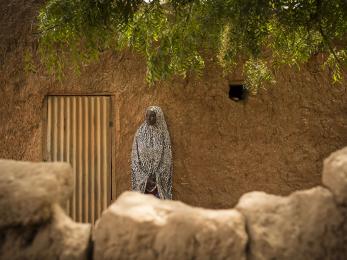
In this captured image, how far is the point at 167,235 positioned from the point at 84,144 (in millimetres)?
4947

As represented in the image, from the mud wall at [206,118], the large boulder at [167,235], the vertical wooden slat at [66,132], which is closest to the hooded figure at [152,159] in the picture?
the mud wall at [206,118]

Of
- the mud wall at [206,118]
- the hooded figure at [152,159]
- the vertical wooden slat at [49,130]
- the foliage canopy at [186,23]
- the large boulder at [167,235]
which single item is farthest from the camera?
the vertical wooden slat at [49,130]

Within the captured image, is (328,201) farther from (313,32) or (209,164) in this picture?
(209,164)

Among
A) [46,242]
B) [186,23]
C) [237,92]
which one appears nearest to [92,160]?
[237,92]

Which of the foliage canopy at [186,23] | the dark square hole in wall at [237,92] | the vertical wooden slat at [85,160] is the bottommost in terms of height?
the vertical wooden slat at [85,160]

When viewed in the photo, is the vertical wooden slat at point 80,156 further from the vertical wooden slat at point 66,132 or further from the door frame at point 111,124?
the door frame at point 111,124

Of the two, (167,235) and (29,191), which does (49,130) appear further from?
(167,235)

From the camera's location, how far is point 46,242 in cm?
179

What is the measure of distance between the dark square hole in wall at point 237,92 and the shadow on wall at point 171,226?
462 centimetres

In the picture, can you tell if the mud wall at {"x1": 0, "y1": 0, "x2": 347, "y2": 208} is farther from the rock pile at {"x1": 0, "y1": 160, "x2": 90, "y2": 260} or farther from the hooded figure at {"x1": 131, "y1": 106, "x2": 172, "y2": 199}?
the rock pile at {"x1": 0, "y1": 160, "x2": 90, "y2": 260}

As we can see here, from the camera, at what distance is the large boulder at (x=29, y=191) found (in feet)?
5.71

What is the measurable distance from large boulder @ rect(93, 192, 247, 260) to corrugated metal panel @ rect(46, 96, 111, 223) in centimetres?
477

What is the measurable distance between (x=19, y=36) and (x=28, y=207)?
5134 mm

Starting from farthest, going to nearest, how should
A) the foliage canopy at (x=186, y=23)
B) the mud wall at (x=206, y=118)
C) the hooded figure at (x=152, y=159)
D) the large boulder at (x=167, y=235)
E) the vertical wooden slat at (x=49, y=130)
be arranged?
the vertical wooden slat at (x=49, y=130) < the mud wall at (x=206, y=118) < the hooded figure at (x=152, y=159) < the foliage canopy at (x=186, y=23) < the large boulder at (x=167, y=235)
